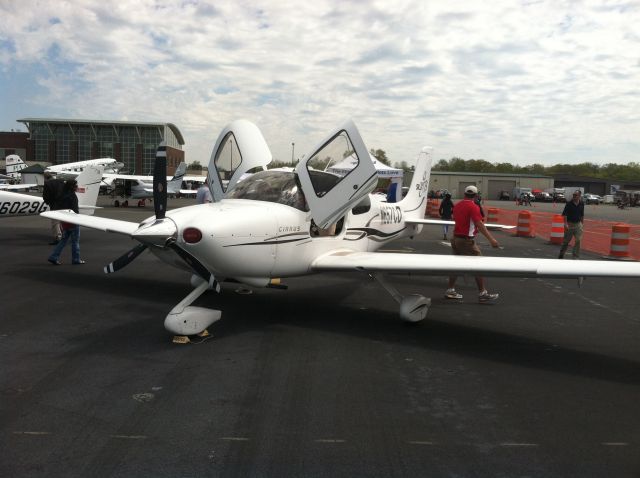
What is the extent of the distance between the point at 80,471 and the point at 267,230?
3604mm

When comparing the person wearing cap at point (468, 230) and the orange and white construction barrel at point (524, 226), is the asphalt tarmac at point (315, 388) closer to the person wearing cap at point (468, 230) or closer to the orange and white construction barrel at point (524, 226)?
the person wearing cap at point (468, 230)

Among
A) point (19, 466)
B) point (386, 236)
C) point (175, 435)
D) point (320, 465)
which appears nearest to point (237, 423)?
point (175, 435)

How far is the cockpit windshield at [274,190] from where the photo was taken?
6.82m

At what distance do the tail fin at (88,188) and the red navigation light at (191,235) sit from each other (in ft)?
35.8

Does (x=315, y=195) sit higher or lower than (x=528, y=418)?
higher

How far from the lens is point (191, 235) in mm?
5562

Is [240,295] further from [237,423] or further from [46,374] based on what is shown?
[237,423]

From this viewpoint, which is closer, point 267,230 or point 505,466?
point 505,466

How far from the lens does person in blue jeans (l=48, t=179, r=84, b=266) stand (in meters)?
10.5

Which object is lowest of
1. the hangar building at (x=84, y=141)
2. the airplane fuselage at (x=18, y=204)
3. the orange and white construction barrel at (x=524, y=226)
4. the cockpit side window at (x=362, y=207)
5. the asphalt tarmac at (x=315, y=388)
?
the asphalt tarmac at (x=315, y=388)

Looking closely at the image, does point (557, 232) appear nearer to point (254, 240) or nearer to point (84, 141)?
point (254, 240)

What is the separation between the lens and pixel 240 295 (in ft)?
26.7

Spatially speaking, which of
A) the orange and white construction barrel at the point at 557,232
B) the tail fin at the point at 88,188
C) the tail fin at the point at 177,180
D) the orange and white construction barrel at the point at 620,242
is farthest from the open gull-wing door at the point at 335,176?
the tail fin at the point at 177,180

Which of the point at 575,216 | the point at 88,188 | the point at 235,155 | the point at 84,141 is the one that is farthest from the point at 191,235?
the point at 84,141
